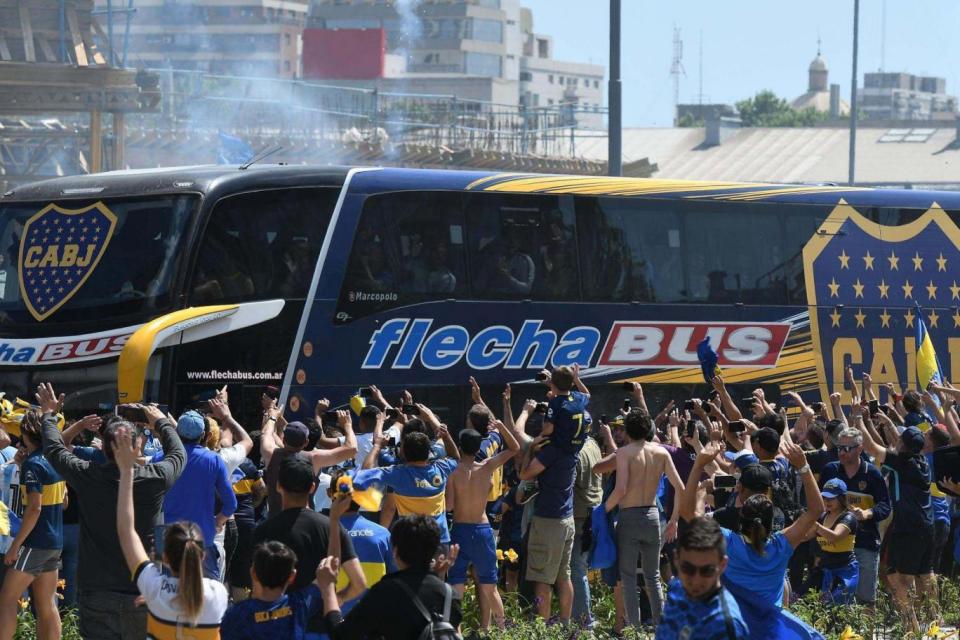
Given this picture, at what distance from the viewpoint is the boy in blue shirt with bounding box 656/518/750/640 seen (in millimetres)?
5766

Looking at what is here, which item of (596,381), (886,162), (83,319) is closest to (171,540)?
(83,319)

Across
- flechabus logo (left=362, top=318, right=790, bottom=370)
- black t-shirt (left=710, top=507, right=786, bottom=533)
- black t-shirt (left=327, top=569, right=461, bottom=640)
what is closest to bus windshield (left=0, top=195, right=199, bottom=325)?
flechabus logo (left=362, top=318, right=790, bottom=370)

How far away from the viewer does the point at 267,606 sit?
6.42 metres

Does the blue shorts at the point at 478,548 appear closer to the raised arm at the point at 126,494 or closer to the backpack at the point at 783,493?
the backpack at the point at 783,493

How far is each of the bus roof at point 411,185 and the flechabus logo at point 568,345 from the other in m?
1.44

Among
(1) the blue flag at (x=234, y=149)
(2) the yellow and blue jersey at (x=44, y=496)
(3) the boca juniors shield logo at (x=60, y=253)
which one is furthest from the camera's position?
(1) the blue flag at (x=234, y=149)

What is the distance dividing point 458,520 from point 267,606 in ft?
14.6

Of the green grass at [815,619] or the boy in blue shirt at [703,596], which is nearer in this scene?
the boy in blue shirt at [703,596]

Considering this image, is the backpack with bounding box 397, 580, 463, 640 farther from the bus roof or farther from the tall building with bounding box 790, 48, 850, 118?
the tall building with bounding box 790, 48, 850, 118

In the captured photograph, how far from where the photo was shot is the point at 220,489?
9.62m

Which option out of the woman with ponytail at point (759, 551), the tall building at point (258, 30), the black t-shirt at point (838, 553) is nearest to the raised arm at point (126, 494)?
the woman with ponytail at point (759, 551)

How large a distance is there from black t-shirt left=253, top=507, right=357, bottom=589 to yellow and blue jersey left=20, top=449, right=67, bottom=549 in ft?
9.14

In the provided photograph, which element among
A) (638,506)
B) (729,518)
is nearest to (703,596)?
(729,518)

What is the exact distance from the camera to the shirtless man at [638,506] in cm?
1081
